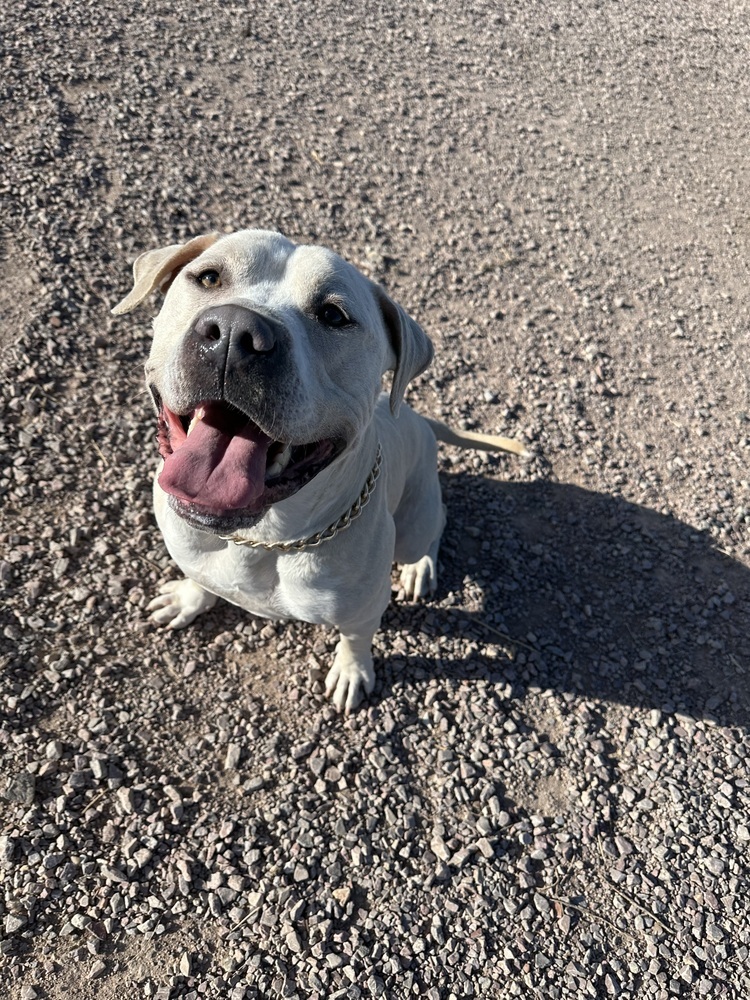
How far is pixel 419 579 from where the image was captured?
13.9 ft

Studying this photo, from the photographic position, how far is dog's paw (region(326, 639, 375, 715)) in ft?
12.3

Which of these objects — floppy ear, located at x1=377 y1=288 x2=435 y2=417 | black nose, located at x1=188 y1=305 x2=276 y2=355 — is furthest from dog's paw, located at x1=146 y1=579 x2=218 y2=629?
black nose, located at x1=188 y1=305 x2=276 y2=355

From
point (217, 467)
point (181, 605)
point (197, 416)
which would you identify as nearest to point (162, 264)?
point (197, 416)

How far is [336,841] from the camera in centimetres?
341

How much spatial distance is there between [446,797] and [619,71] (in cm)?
885

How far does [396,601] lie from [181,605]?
4.19ft

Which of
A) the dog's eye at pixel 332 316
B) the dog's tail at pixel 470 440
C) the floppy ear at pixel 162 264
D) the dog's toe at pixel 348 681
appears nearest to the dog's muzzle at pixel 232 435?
the dog's eye at pixel 332 316

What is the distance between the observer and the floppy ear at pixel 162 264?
8.88 ft

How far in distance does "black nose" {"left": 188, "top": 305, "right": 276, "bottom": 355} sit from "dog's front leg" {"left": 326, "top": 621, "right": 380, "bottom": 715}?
1.96 m

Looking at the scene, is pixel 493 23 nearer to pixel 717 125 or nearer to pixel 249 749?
pixel 717 125

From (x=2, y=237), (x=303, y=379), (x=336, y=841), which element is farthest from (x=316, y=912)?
(x=2, y=237)

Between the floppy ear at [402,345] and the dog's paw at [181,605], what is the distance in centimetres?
166

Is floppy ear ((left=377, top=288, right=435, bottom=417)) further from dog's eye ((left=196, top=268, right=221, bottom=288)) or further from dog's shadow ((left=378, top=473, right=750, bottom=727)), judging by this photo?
dog's shadow ((left=378, top=473, right=750, bottom=727))

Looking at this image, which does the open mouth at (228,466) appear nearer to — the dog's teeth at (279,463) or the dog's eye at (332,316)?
the dog's teeth at (279,463)
